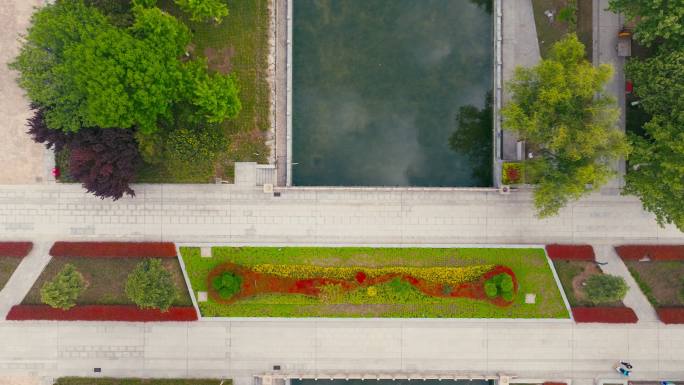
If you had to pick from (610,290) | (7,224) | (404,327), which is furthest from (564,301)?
(7,224)

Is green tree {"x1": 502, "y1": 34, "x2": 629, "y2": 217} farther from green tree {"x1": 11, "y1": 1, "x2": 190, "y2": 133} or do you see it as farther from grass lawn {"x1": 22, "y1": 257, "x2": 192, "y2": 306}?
grass lawn {"x1": 22, "y1": 257, "x2": 192, "y2": 306}

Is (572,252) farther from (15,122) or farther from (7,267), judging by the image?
(15,122)

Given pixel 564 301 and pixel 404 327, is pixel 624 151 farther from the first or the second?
pixel 404 327

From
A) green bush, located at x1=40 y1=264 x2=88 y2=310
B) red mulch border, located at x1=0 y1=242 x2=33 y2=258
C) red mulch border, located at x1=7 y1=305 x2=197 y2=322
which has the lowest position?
red mulch border, located at x1=7 y1=305 x2=197 y2=322

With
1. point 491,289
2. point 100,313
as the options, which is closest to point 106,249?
point 100,313

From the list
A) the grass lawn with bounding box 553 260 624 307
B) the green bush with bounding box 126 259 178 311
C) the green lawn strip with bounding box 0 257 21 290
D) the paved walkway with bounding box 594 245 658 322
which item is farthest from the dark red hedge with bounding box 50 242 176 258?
the paved walkway with bounding box 594 245 658 322
